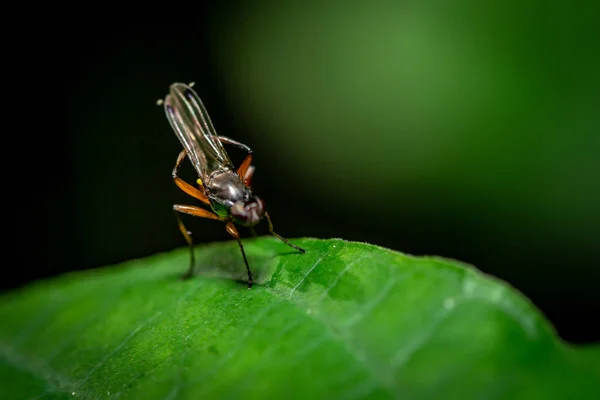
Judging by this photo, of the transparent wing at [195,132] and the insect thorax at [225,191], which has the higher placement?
the transparent wing at [195,132]

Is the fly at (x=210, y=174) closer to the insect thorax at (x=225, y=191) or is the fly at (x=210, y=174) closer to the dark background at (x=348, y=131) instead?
the insect thorax at (x=225, y=191)

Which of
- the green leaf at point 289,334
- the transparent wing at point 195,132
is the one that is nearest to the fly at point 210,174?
the transparent wing at point 195,132

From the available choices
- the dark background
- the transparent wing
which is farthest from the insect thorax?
the dark background

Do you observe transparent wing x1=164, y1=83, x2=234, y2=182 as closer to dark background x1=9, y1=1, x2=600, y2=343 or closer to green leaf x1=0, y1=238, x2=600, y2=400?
dark background x1=9, y1=1, x2=600, y2=343

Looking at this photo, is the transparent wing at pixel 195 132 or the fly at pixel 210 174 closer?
the fly at pixel 210 174

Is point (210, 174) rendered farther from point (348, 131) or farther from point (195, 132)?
point (348, 131)

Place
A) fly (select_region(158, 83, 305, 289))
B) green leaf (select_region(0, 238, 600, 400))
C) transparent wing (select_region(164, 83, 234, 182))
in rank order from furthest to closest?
1. transparent wing (select_region(164, 83, 234, 182))
2. fly (select_region(158, 83, 305, 289))
3. green leaf (select_region(0, 238, 600, 400))
